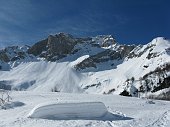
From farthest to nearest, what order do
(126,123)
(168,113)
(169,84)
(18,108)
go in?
(169,84) < (18,108) < (168,113) < (126,123)

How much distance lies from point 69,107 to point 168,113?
9.70 meters

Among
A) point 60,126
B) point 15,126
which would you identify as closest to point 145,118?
point 60,126

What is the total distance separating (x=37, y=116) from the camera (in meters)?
31.1

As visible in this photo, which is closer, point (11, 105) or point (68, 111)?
point (68, 111)

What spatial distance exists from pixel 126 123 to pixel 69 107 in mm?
5020

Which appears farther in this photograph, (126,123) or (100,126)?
(126,123)

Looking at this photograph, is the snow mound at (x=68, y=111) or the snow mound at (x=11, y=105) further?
the snow mound at (x=11, y=105)

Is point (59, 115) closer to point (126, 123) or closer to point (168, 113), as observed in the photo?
point (126, 123)

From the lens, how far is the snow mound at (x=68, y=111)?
3125 cm

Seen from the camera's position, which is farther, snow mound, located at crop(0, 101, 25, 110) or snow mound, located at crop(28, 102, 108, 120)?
snow mound, located at crop(0, 101, 25, 110)

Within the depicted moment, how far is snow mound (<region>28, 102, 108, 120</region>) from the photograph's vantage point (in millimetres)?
31250

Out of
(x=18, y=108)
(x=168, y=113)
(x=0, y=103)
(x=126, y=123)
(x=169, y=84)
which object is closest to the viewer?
(x=126, y=123)

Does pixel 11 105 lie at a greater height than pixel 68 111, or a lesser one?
greater

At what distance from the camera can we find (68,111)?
31.8 meters
